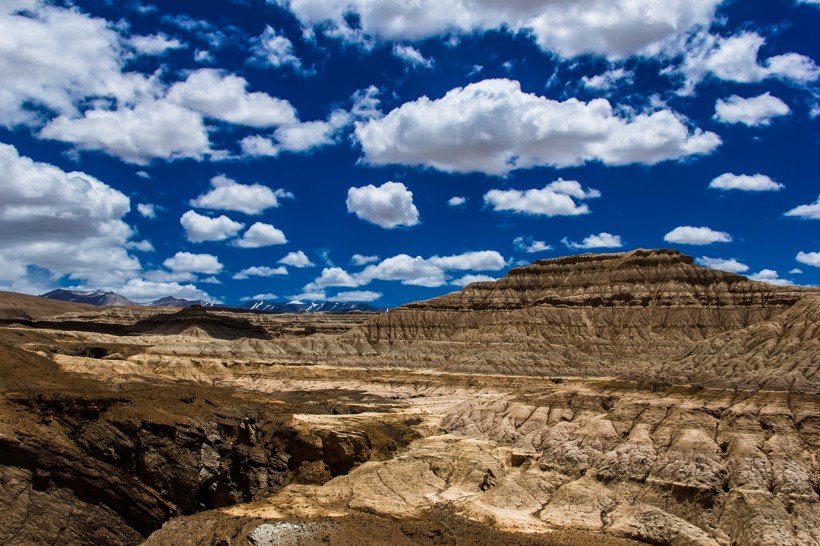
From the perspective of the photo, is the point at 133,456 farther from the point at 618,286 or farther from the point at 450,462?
the point at 618,286

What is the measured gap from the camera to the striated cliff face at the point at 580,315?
376ft

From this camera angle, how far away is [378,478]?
123 ft

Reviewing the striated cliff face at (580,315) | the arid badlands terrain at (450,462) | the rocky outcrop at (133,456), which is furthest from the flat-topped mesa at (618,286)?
the rocky outcrop at (133,456)

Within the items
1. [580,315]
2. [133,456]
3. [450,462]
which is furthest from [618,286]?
[133,456]

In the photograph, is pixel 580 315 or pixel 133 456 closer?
pixel 133 456

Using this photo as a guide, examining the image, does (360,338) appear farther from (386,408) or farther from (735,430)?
(735,430)

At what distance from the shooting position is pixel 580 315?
431ft

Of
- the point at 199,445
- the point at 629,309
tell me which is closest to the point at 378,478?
the point at 199,445

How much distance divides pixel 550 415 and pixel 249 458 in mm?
22562

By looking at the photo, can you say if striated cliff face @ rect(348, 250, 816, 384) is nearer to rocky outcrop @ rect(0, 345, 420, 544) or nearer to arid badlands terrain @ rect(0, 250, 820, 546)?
arid badlands terrain @ rect(0, 250, 820, 546)

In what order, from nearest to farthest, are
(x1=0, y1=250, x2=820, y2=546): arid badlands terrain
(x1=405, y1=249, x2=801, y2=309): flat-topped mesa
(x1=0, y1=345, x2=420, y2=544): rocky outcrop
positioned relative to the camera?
(x1=0, y1=345, x2=420, y2=544): rocky outcrop < (x1=0, y1=250, x2=820, y2=546): arid badlands terrain < (x1=405, y1=249, x2=801, y2=309): flat-topped mesa

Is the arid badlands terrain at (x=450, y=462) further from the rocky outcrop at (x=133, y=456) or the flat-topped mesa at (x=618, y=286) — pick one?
the flat-topped mesa at (x=618, y=286)

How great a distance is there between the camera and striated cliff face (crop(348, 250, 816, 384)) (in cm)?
11462

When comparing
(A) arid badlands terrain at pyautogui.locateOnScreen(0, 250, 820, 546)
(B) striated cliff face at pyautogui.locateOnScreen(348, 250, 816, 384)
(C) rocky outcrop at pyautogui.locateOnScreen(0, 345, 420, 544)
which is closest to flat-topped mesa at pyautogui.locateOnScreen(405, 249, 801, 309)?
(B) striated cliff face at pyautogui.locateOnScreen(348, 250, 816, 384)
